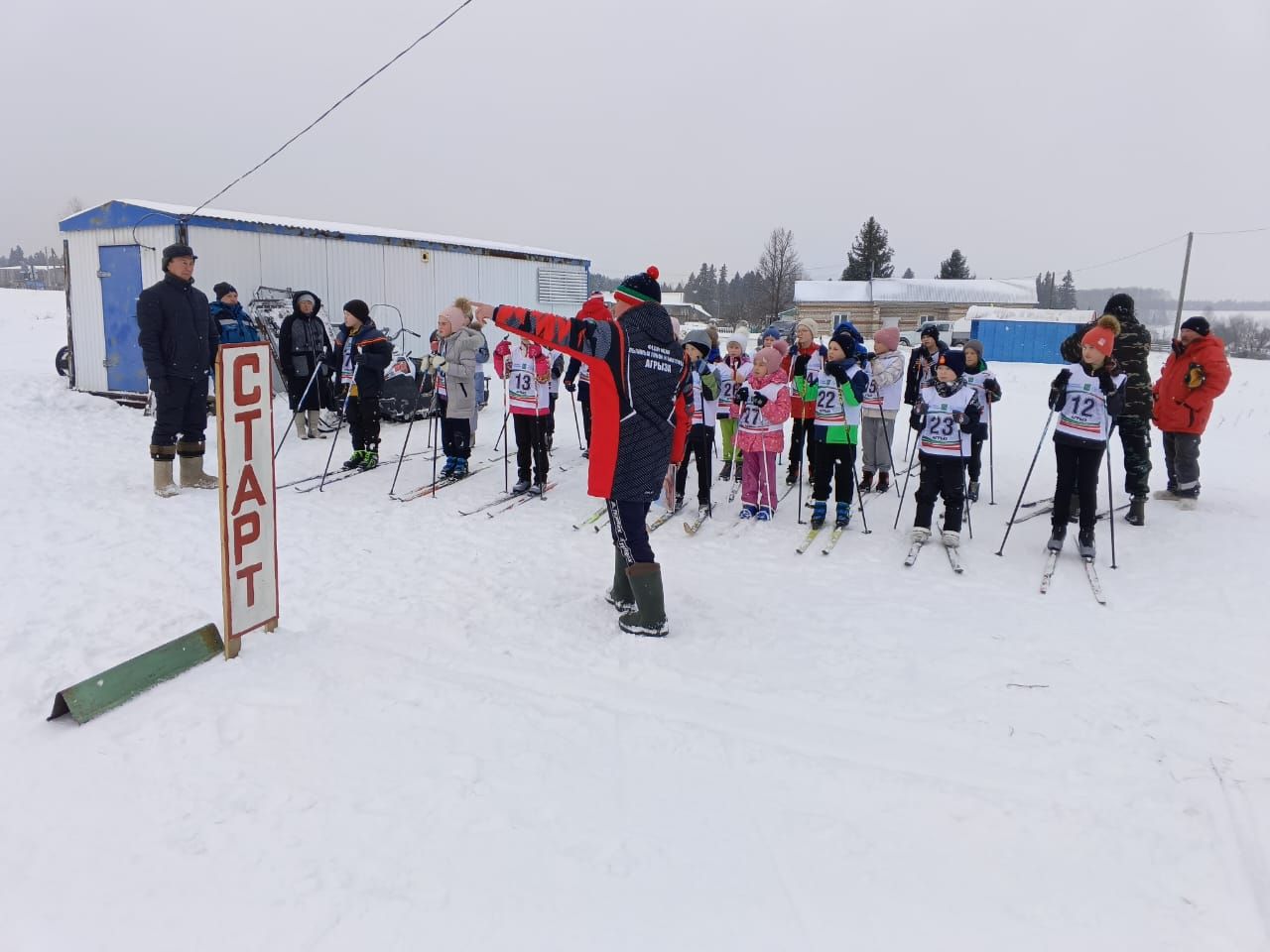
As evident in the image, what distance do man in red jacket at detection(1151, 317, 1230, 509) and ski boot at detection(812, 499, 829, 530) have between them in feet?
11.5

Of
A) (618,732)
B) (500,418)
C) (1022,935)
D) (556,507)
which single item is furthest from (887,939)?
(500,418)

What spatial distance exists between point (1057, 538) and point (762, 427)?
2.61 metres

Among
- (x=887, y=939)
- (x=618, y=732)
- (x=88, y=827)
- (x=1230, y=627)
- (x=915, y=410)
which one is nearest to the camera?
(x=887, y=939)

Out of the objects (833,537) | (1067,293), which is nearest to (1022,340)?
(833,537)

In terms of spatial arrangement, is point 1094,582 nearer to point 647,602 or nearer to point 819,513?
point 819,513

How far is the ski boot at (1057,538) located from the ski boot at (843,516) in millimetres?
1622

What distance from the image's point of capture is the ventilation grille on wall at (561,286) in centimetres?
1759

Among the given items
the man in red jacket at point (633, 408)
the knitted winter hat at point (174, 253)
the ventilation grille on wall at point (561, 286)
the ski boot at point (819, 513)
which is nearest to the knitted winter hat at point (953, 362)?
the ski boot at point (819, 513)

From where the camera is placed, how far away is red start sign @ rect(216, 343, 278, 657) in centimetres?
375

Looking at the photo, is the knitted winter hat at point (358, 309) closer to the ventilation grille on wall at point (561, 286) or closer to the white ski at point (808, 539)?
the white ski at point (808, 539)

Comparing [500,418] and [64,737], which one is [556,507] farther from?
[500,418]

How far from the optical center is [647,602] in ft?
14.7

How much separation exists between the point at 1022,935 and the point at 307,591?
4.24 meters

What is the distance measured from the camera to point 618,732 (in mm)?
3418
